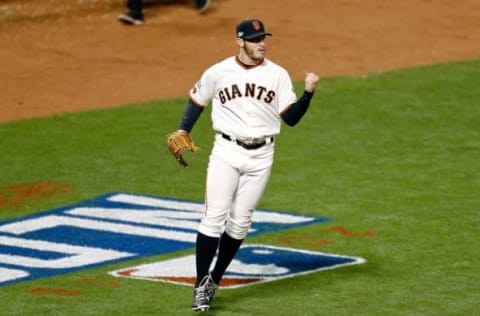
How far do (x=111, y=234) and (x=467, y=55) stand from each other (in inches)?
338

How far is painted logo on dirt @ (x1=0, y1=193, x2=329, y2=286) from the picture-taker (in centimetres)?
1247

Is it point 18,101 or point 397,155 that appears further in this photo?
point 18,101

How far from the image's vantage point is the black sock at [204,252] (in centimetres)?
1058

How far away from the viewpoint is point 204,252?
417 inches

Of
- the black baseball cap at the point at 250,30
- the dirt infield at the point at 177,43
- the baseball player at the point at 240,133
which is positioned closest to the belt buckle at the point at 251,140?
the baseball player at the point at 240,133

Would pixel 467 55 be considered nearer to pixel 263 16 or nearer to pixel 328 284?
pixel 263 16

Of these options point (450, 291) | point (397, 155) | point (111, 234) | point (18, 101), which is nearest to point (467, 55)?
point (397, 155)

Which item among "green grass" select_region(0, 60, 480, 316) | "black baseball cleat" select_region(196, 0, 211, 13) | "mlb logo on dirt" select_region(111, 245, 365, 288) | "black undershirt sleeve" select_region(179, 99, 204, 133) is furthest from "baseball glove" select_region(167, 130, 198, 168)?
"black baseball cleat" select_region(196, 0, 211, 13)

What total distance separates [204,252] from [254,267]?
163 centimetres

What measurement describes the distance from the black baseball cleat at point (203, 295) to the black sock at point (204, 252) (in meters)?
0.04

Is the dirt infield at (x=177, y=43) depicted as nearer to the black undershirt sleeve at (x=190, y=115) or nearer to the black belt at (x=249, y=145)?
the black undershirt sleeve at (x=190, y=115)

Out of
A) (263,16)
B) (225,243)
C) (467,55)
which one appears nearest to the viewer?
(225,243)

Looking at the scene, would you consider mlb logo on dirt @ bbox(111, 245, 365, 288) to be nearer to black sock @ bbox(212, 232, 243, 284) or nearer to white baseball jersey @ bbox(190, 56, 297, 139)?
black sock @ bbox(212, 232, 243, 284)

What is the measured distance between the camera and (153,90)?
62.3 ft
